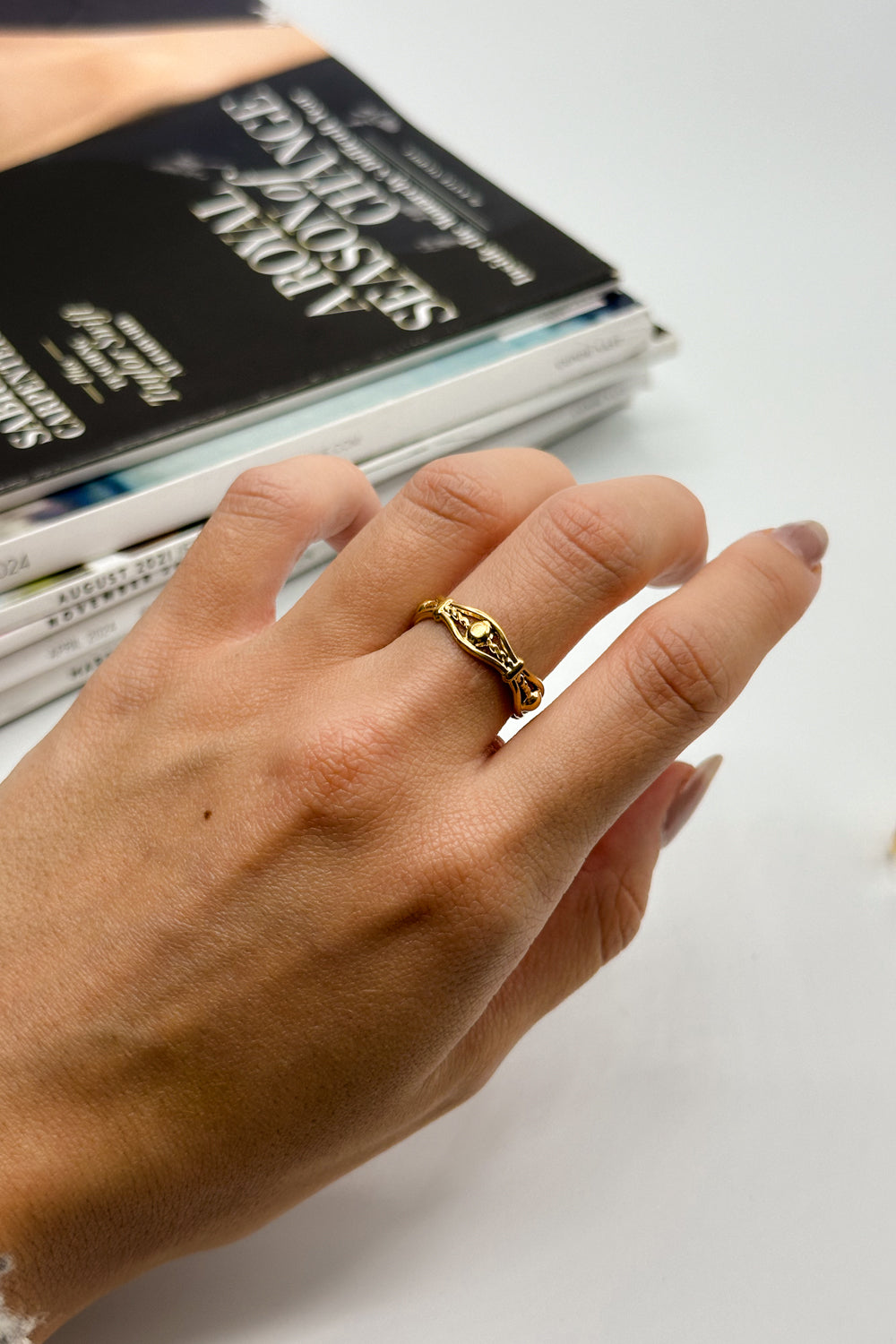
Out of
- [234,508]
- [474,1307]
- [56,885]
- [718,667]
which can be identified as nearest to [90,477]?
[234,508]

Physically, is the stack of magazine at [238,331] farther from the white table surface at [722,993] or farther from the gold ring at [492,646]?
the gold ring at [492,646]

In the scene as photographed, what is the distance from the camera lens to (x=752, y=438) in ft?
3.29

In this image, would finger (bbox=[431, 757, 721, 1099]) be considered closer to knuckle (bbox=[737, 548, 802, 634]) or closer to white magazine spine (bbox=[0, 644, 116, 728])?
knuckle (bbox=[737, 548, 802, 634])

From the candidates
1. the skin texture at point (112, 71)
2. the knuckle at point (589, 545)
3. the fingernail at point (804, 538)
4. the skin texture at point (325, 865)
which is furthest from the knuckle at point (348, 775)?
the skin texture at point (112, 71)

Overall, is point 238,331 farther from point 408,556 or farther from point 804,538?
point 804,538

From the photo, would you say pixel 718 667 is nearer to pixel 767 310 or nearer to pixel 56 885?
pixel 56 885

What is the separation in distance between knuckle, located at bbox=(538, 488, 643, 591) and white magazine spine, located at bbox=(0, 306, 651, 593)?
11.0 inches

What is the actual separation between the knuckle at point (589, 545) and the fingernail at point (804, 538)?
0.09 m

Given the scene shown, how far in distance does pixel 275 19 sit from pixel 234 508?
0.69 meters

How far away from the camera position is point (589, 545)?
0.61m

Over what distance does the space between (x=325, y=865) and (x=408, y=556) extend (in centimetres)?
18

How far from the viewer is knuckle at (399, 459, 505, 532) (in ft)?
2.15

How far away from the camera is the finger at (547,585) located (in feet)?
1.95

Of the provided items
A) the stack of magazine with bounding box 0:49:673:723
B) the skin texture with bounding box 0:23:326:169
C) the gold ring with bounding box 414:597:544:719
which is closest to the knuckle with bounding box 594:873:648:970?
the gold ring with bounding box 414:597:544:719
